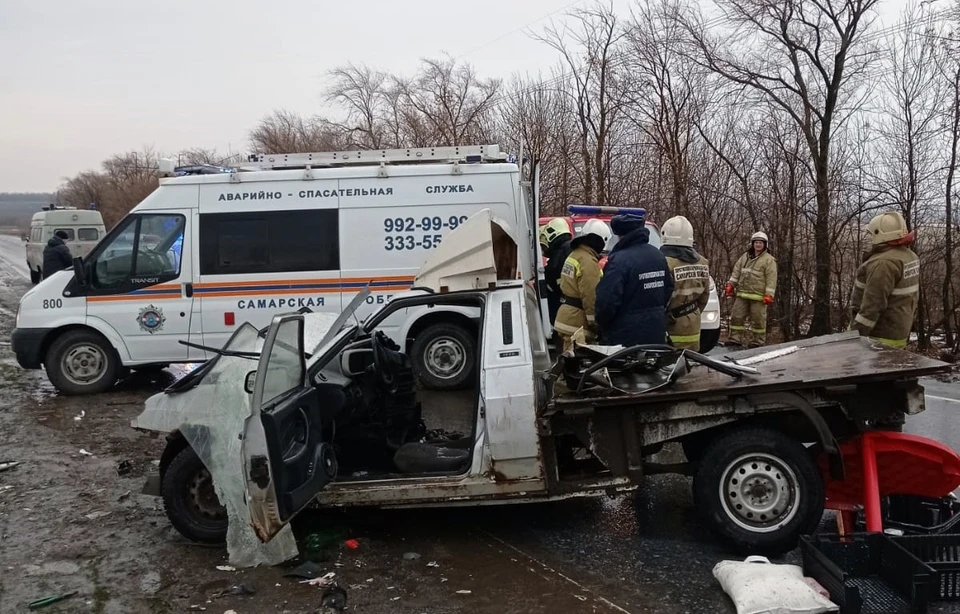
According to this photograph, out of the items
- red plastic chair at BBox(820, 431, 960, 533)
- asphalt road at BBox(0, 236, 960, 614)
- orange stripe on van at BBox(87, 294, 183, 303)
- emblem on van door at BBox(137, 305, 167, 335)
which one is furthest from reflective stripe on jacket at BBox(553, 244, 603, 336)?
emblem on van door at BBox(137, 305, 167, 335)

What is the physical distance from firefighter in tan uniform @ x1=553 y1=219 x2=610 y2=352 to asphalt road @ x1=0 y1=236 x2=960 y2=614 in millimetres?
1471

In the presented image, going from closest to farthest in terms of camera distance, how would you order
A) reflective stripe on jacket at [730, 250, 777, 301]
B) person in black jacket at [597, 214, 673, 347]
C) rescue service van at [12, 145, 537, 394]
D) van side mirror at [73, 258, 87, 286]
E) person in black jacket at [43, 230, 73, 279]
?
1. person in black jacket at [597, 214, 673, 347]
2. rescue service van at [12, 145, 537, 394]
3. van side mirror at [73, 258, 87, 286]
4. reflective stripe on jacket at [730, 250, 777, 301]
5. person in black jacket at [43, 230, 73, 279]

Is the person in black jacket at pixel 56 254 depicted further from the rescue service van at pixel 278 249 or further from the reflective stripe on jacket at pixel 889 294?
the reflective stripe on jacket at pixel 889 294

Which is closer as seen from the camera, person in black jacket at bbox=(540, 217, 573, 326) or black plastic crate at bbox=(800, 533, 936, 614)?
black plastic crate at bbox=(800, 533, 936, 614)

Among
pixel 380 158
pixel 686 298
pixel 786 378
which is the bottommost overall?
pixel 786 378

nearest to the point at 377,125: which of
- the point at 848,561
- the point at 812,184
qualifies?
the point at 812,184

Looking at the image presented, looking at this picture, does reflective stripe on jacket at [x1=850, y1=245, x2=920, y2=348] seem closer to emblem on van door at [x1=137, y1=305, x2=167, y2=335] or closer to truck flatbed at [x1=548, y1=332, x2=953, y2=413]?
truck flatbed at [x1=548, y1=332, x2=953, y2=413]

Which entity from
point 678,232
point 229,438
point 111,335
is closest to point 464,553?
point 229,438

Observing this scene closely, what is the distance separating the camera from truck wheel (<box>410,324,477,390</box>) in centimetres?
869

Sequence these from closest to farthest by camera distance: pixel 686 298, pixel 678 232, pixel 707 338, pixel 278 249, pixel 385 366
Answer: pixel 385 366
pixel 678 232
pixel 686 298
pixel 278 249
pixel 707 338

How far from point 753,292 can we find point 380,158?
5.85 m

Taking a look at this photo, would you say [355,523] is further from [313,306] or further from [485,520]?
[313,306]

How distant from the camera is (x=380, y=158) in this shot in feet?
29.7

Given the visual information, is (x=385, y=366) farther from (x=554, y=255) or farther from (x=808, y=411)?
(x=554, y=255)
